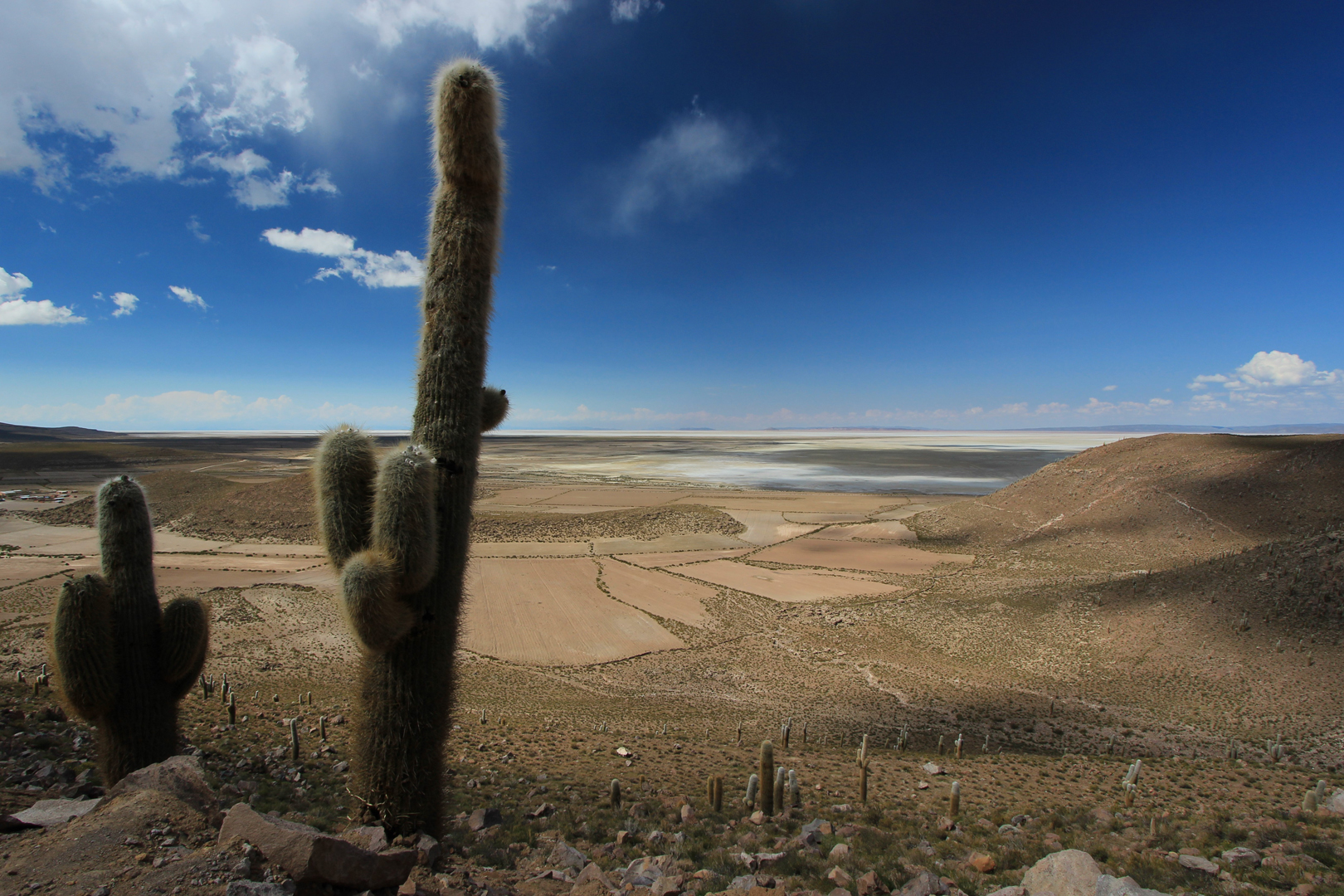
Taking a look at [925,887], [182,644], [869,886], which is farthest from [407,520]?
[925,887]

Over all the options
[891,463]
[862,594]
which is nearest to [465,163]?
[862,594]

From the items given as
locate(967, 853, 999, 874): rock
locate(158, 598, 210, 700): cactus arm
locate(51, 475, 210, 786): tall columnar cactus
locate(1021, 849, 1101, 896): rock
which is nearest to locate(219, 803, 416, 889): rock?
locate(51, 475, 210, 786): tall columnar cactus

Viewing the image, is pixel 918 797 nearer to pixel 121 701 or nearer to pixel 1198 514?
pixel 121 701

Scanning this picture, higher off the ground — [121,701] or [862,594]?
[121,701]

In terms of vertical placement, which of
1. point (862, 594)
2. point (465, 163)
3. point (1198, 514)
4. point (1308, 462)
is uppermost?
point (465, 163)

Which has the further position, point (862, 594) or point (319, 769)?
point (862, 594)

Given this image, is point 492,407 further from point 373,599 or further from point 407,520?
point 373,599

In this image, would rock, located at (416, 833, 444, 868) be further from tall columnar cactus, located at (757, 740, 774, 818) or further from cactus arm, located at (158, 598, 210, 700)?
tall columnar cactus, located at (757, 740, 774, 818)

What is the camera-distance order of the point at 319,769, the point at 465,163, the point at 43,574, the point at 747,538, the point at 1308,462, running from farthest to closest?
the point at 747,538 < the point at 1308,462 < the point at 43,574 < the point at 319,769 < the point at 465,163
